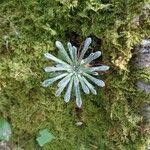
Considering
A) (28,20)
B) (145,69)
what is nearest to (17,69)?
(28,20)

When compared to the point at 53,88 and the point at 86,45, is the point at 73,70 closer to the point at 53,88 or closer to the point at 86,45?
the point at 86,45

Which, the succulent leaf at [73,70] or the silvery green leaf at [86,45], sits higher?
the silvery green leaf at [86,45]

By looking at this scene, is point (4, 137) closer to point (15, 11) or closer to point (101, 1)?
point (15, 11)

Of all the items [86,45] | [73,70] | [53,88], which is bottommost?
[53,88]

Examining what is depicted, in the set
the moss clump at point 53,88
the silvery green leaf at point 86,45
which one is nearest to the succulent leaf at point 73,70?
the silvery green leaf at point 86,45

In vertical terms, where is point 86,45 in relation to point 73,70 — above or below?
above

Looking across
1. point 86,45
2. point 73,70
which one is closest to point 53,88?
point 73,70

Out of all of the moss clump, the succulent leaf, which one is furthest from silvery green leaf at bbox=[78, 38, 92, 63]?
the moss clump

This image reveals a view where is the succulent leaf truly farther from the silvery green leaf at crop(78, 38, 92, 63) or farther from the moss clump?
the moss clump

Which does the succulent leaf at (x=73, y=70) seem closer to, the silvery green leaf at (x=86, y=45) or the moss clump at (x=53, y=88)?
the silvery green leaf at (x=86, y=45)
